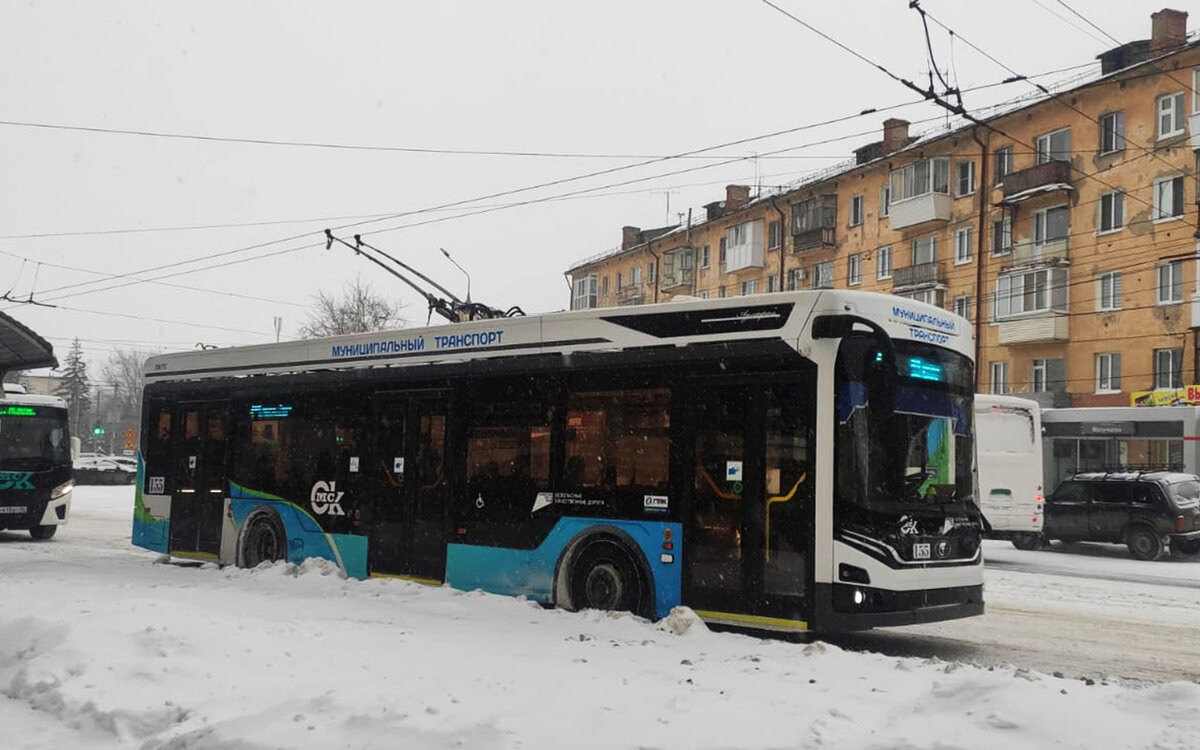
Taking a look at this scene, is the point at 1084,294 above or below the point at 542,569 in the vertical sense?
above

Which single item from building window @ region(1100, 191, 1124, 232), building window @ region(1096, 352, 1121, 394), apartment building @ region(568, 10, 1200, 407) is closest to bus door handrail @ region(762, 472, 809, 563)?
apartment building @ region(568, 10, 1200, 407)

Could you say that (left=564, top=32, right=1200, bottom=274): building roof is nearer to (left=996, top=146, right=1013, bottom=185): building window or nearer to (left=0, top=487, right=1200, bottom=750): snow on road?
(left=996, top=146, right=1013, bottom=185): building window

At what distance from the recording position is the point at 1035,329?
38375 millimetres

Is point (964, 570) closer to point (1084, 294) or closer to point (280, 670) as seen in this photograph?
point (280, 670)

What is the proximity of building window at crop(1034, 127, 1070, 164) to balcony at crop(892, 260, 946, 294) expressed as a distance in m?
5.75

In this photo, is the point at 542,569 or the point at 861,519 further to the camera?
the point at 542,569

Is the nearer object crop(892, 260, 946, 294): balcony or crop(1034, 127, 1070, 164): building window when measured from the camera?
crop(1034, 127, 1070, 164): building window

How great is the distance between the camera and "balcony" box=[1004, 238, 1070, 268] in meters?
37.8

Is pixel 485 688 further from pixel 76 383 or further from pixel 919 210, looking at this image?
pixel 76 383

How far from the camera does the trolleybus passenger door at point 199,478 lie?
48.4 feet

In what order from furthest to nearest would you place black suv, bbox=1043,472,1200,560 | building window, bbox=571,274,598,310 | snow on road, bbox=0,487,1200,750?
building window, bbox=571,274,598,310 < black suv, bbox=1043,472,1200,560 < snow on road, bbox=0,487,1200,750

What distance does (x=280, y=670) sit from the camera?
6805 mm

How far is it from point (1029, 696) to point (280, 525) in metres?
10.2

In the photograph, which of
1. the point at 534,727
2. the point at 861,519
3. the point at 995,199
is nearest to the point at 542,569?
the point at 861,519
